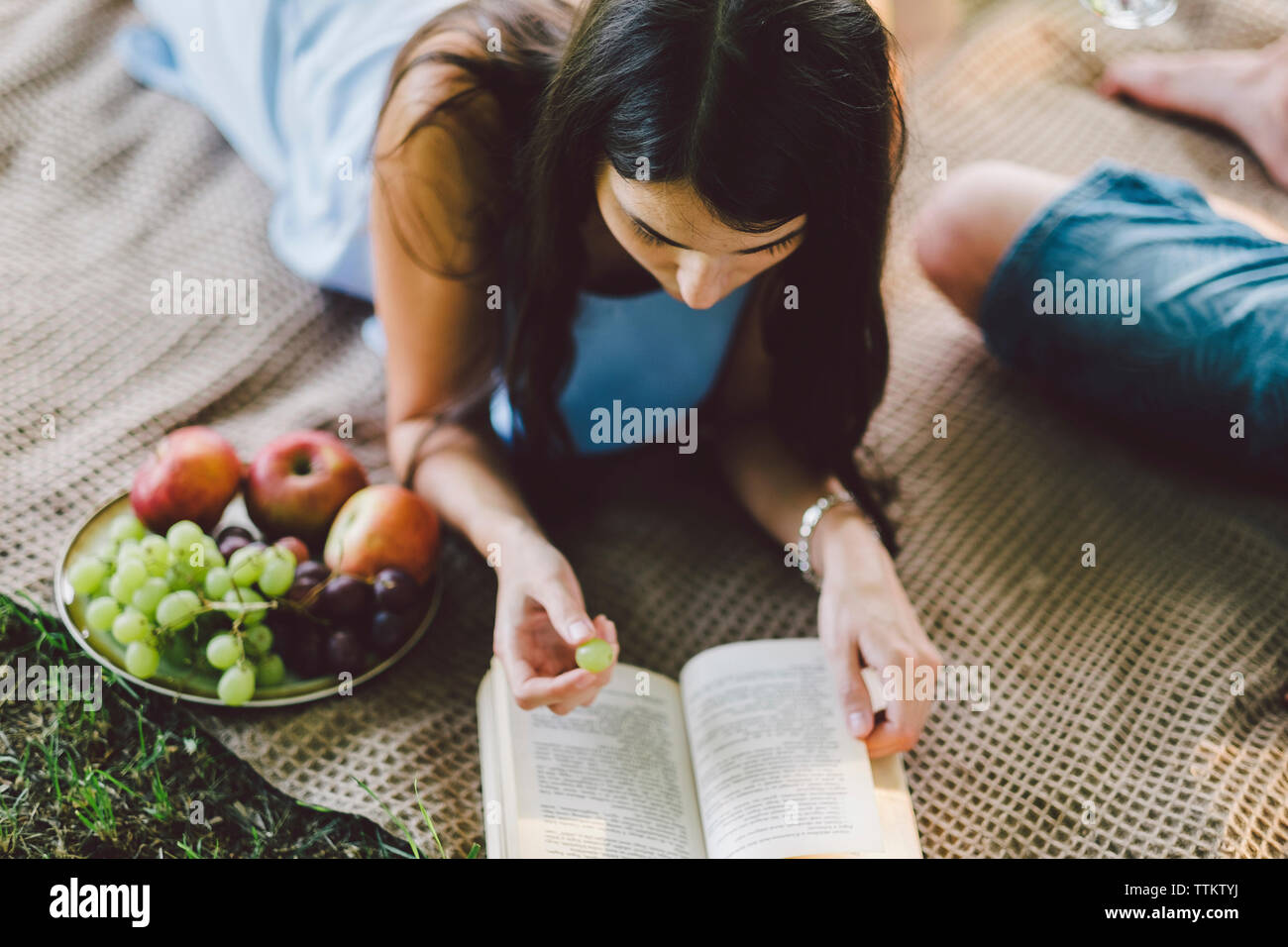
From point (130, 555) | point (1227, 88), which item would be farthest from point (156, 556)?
point (1227, 88)

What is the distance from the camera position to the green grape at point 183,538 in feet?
2.84

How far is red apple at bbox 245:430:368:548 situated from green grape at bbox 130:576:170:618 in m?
0.14

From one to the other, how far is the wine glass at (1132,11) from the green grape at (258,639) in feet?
4.94

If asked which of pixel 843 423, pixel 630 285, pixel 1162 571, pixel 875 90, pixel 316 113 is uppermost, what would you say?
pixel 875 90

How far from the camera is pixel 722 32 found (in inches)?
25.6

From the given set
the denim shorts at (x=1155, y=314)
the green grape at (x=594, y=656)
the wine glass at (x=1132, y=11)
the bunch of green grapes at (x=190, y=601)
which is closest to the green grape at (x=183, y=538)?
the bunch of green grapes at (x=190, y=601)

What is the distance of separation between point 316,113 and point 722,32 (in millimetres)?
656

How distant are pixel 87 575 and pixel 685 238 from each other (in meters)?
0.56

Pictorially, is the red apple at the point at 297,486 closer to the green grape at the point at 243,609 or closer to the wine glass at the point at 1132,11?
the green grape at the point at 243,609

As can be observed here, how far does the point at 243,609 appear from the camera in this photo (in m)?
0.84
